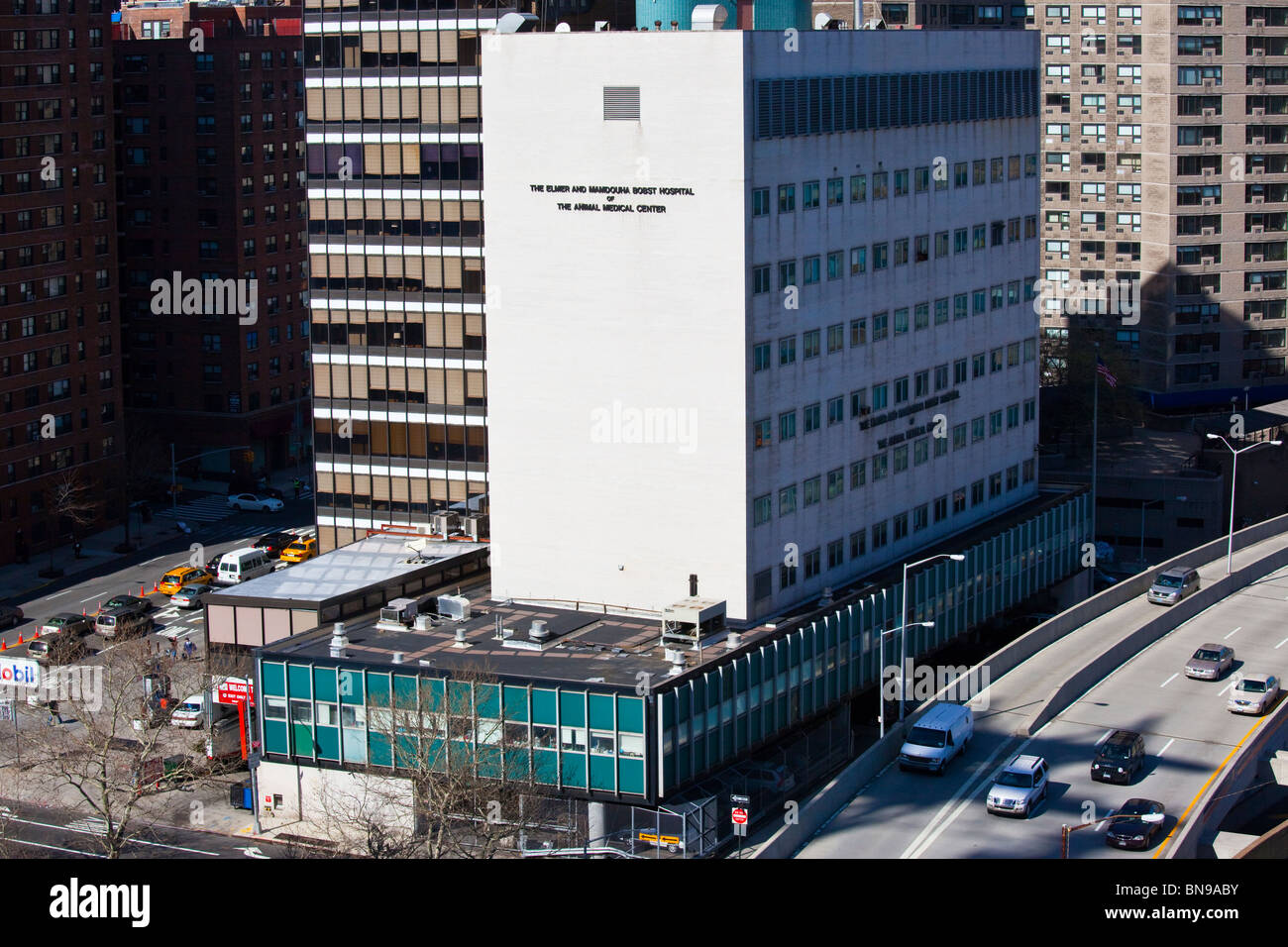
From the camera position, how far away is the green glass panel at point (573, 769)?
62.9 m

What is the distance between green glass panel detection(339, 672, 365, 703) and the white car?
203 ft

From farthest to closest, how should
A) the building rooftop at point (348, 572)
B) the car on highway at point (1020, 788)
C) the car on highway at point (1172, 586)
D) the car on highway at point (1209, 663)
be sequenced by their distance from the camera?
1. the car on highway at point (1172, 586)
2. the car on highway at point (1209, 663)
3. the building rooftop at point (348, 572)
4. the car on highway at point (1020, 788)

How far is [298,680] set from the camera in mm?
67125

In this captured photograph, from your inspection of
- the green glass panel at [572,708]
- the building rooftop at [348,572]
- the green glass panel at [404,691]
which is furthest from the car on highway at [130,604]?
the green glass panel at [572,708]

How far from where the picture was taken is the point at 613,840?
63375 mm

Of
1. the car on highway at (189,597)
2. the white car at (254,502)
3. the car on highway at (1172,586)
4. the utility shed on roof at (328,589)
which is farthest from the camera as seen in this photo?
the white car at (254,502)

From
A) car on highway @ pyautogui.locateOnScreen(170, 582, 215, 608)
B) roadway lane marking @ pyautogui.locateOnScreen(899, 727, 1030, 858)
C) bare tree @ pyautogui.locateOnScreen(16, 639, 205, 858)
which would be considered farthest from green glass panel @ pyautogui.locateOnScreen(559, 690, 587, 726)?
car on highway @ pyautogui.locateOnScreen(170, 582, 215, 608)

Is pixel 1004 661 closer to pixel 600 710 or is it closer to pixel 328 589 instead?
pixel 600 710

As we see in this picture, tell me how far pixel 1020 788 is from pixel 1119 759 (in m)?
5.16

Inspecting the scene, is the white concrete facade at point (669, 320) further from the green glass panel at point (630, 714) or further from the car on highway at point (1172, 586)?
the car on highway at point (1172, 586)

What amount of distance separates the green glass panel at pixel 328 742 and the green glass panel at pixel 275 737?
1429 millimetres

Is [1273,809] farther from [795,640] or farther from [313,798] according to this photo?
[313,798]

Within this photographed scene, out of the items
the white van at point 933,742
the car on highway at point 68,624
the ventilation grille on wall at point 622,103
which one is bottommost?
the car on highway at point 68,624

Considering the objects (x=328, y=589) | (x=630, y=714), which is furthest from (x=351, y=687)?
(x=630, y=714)
